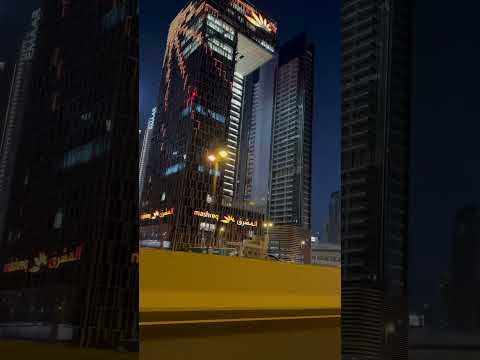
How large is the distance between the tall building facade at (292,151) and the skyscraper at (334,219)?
6.7 inches

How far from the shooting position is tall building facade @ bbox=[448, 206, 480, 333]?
7.62 m

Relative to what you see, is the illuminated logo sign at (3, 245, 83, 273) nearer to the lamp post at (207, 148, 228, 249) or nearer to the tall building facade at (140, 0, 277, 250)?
the tall building facade at (140, 0, 277, 250)

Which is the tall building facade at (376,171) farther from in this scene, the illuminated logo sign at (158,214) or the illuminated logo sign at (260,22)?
the illuminated logo sign at (158,214)

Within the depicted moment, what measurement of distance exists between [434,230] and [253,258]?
775 cm

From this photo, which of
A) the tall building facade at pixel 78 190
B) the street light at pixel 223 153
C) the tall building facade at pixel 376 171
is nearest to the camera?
the tall building facade at pixel 78 190

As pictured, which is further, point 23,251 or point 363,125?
point 363,125

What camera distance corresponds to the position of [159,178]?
4.45ft

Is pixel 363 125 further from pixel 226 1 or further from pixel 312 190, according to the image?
pixel 226 1

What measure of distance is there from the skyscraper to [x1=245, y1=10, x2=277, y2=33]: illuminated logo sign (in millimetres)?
868

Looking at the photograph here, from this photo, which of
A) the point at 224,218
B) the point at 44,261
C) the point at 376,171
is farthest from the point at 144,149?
the point at 376,171

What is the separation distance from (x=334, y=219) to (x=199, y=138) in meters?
0.92

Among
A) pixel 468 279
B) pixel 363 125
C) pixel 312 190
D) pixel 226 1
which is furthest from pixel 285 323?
pixel 468 279

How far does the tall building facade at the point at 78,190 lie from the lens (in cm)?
118

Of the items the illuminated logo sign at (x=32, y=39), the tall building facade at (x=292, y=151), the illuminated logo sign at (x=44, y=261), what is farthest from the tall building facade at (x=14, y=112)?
the tall building facade at (x=292, y=151)
